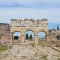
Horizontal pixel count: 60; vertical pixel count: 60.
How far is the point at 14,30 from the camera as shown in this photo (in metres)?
49.2

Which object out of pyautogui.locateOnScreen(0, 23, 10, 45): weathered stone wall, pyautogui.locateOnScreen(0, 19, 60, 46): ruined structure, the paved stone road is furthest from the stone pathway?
pyautogui.locateOnScreen(0, 19, 60, 46): ruined structure

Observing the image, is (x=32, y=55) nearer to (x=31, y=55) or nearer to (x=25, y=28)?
(x=31, y=55)

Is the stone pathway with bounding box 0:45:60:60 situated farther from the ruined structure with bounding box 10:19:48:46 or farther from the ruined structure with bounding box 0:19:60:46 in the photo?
the ruined structure with bounding box 10:19:48:46

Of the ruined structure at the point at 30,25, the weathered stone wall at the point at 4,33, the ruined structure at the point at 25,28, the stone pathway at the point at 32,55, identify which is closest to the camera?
the stone pathway at the point at 32,55

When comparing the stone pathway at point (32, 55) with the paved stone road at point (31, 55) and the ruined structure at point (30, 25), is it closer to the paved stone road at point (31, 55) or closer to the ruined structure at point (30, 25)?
the paved stone road at point (31, 55)

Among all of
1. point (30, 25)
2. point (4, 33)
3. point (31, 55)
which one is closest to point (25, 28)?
point (30, 25)

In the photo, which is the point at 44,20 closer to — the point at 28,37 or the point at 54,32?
the point at 54,32

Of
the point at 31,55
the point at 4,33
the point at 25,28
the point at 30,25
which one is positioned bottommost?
the point at 31,55

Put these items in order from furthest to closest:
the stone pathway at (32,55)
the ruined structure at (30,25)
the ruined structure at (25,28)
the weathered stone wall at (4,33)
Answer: the ruined structure at (30,25), the ruined structure at (25,28), the weathered stone wall at (4,33), the stone pathway at (32,55)

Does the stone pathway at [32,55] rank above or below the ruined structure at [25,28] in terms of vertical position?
below

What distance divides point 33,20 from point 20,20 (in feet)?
7.74

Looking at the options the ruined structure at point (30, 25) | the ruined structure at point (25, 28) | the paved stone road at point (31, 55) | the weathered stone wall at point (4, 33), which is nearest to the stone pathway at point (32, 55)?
the paved stone road at point (31, 55)

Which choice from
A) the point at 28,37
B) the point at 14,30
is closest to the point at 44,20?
the point at 14,30

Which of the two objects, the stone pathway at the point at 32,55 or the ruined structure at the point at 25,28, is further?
the ruined structure at the point at 25,28
